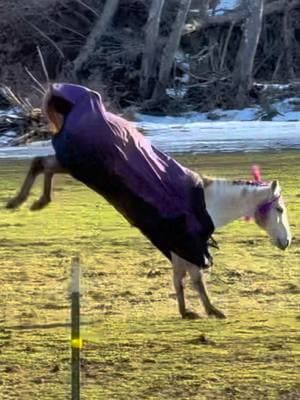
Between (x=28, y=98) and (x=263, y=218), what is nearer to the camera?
(x=263, y=218)

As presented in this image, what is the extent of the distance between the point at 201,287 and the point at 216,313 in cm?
27

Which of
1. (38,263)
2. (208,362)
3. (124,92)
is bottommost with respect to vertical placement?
(124,92)

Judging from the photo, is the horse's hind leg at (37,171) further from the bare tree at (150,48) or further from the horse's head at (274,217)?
the bare tree at (150,48)

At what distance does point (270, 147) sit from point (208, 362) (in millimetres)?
19364

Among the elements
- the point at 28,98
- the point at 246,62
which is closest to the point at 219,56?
the point at 246,62

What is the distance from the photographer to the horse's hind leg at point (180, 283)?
30.3 feet

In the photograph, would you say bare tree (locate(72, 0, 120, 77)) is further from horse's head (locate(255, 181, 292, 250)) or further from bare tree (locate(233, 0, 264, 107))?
horse's head (locate(255, 181, 292, 250))

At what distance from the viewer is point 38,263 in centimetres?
1168

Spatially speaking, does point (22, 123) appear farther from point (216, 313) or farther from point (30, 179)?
point (216, 313)

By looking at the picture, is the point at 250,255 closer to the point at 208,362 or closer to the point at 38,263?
the point at 38,263

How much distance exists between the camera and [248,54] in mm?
37188

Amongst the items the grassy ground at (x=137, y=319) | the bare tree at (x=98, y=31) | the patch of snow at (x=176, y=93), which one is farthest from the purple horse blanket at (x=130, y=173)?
the bare tree at (x=98, y=31)

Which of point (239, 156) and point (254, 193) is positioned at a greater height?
point (254, 193)

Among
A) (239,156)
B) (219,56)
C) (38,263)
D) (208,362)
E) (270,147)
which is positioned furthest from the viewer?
(219,56)
